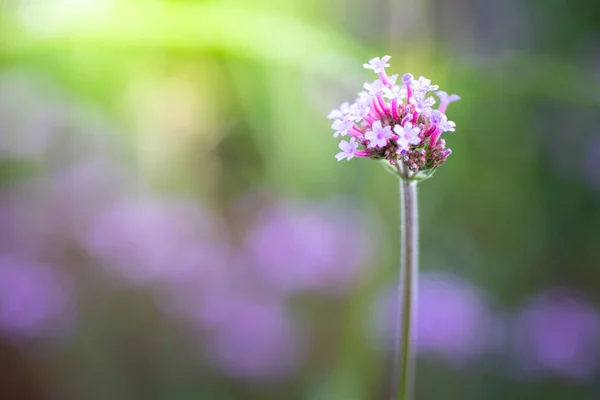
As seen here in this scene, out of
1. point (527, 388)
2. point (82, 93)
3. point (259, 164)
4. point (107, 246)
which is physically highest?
point (82, 93)

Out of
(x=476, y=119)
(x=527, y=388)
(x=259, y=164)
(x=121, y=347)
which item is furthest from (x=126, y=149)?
(x=527, y=388)

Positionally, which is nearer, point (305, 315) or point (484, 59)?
point (305, 315)

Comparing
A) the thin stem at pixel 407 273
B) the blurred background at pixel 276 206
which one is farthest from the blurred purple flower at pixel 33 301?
the thin stem at pixel 407 273

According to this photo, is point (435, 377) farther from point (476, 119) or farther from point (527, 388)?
point (476, 119)

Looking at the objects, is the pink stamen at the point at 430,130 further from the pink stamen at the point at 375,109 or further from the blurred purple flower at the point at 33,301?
the blurred purple flower at the point at 33,301

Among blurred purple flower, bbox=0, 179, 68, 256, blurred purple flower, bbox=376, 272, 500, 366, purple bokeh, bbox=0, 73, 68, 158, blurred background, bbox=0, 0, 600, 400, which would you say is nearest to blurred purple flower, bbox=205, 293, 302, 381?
blurred background, bbox=0, 0, 600, 400

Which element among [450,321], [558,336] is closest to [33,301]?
[450,321]
